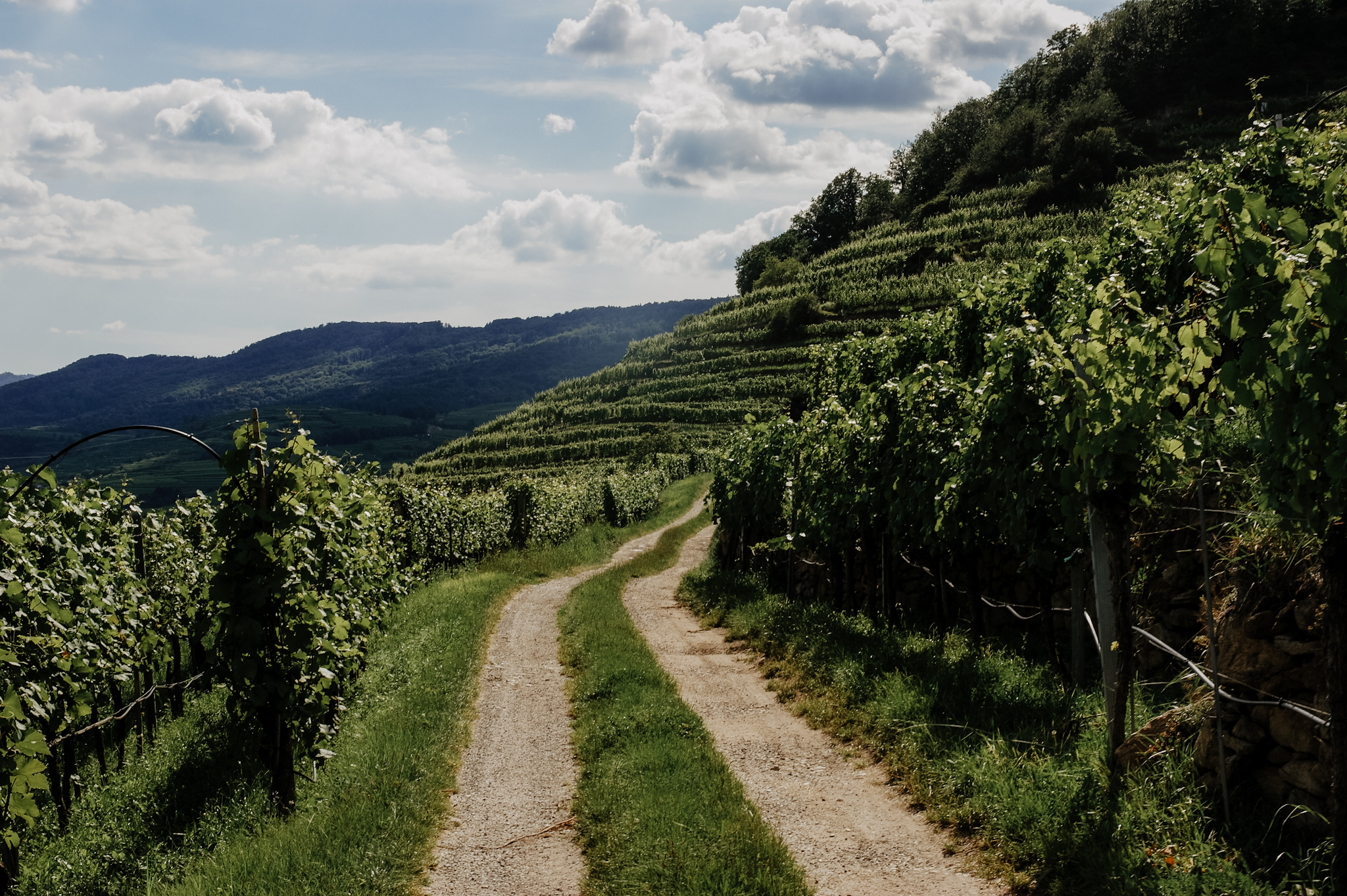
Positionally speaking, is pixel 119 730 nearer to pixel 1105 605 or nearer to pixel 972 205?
pixel 1105 605

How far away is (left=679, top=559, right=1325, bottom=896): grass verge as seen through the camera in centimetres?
419

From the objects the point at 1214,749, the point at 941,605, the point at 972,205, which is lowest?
the point at 941,605

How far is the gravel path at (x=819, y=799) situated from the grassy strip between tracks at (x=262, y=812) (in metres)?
2.81

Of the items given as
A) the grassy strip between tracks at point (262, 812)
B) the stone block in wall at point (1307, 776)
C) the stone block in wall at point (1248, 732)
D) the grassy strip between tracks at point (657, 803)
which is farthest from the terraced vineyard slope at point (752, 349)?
the stone block in wall at point (1307, 776)

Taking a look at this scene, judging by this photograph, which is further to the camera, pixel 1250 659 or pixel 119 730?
pixel 119 730

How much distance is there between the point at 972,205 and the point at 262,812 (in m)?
85.7

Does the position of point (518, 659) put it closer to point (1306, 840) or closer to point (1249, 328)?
point (1306, 840)

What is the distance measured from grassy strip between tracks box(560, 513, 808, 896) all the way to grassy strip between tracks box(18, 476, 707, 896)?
139 cm

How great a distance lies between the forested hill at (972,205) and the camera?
60.6 meters

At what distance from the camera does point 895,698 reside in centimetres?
742

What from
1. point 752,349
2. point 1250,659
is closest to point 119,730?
point 1250,659

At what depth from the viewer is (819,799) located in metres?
6.27

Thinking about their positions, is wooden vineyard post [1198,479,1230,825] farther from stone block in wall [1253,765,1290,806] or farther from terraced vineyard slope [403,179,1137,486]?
terraced vineyard slope [403,179,1137,486]

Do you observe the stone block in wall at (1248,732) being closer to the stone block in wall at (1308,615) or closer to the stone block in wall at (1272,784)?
the stone block in wall at (1272,784)
